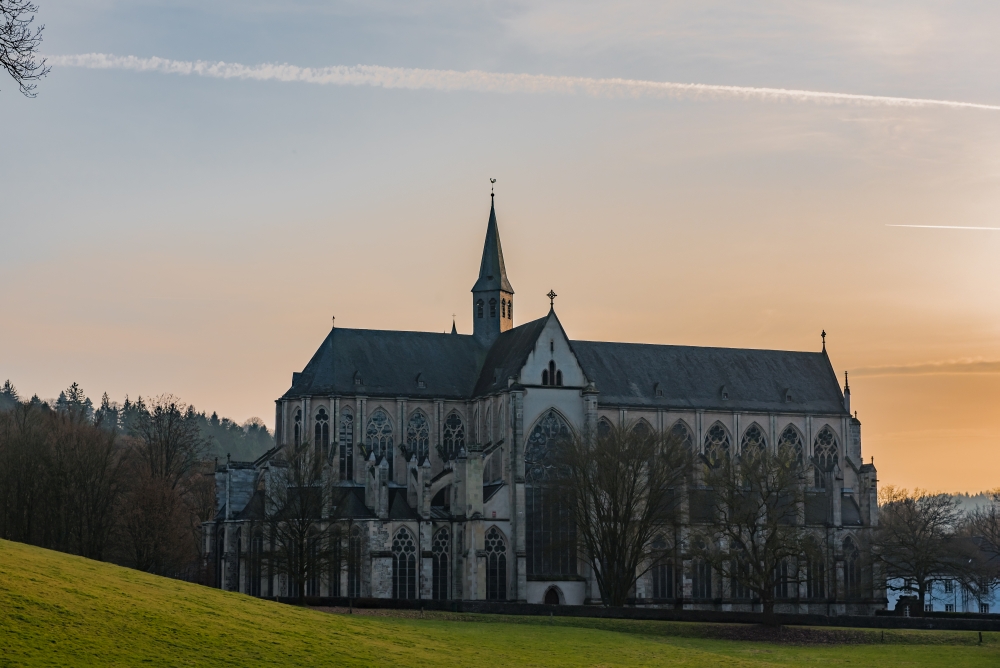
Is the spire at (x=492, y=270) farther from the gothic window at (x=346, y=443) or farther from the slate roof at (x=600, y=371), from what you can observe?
the gothic window at (x=346, y=443)

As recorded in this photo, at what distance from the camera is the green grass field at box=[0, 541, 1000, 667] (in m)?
38.4

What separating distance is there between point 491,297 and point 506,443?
16572 mm

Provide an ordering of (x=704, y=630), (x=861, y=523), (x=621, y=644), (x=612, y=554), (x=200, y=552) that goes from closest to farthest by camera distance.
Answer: (x=621, y=644) < (x=704, y=630) < (x=612, y=554) < (x=861, y=523) < (x=200, y=552)

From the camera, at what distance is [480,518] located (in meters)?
84.8

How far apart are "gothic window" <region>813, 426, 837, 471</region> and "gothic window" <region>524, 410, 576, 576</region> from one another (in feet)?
74.5

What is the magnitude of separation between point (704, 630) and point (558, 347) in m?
27.4

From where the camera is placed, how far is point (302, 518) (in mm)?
79625

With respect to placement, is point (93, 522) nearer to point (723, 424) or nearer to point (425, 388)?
point (425, 388)

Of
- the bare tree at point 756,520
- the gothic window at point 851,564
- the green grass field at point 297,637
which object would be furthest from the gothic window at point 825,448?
the green grass field at point 297,637

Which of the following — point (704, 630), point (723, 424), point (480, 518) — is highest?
point (723, 424)

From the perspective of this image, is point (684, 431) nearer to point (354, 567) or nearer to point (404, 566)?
point (404, 566)

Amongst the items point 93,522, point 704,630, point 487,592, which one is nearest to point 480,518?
point 487,592

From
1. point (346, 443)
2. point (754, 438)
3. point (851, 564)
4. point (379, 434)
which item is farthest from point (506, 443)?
point (851, 564)

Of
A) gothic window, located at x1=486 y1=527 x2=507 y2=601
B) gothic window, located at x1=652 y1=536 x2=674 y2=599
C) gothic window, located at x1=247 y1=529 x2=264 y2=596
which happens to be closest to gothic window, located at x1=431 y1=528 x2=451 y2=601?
gothic window, located at x1=486 y1=527 x2=507 y2=601
